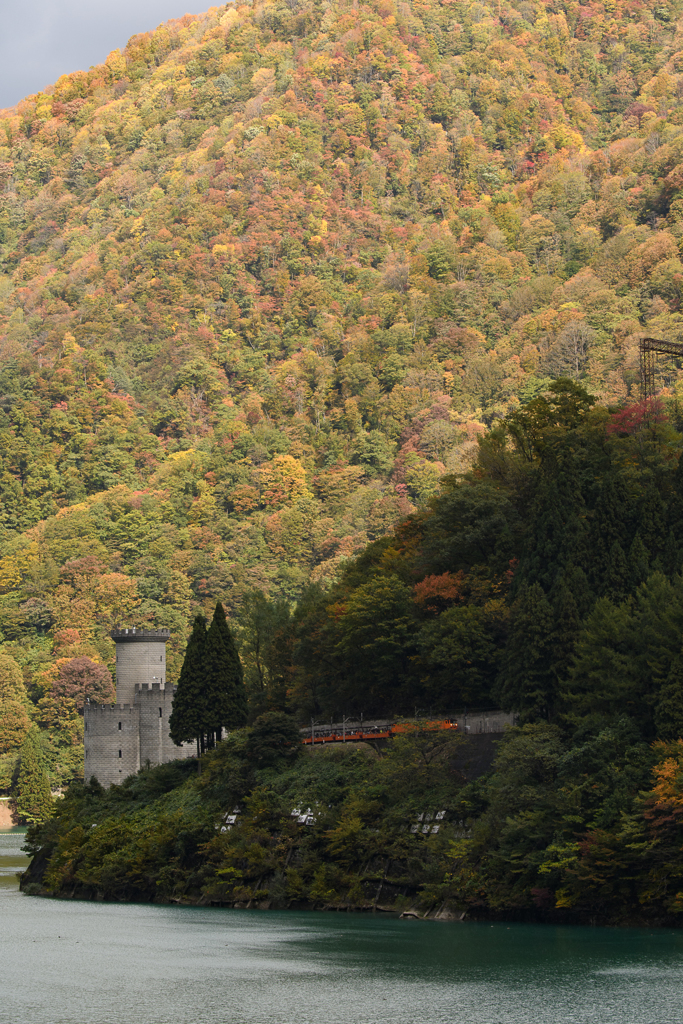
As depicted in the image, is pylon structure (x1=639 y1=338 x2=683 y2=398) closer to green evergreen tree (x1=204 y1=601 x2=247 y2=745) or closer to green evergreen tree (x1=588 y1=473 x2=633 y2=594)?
green evergreen tree (x1=588 y1=473 x2=633 y2=594)

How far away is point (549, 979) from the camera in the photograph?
43719 millimetres

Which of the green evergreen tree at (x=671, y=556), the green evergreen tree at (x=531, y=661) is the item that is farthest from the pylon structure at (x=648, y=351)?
the green evergreen tree at (x=531, y=661)

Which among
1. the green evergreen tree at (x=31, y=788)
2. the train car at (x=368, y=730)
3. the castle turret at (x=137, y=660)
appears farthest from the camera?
the green evergreen tree at (x=31, y=788)

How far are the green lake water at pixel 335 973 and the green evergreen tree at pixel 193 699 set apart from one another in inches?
729

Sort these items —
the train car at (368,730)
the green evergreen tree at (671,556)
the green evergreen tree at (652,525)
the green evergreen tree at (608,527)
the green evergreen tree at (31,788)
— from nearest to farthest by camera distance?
the green evergreen tree at (671,556)
the green evergreen tree at (608,527)
the green evergreen tree at (652,525)
the train car at (368,730)
the green evergreen tree at (31,788)

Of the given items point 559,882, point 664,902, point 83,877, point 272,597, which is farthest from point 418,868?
point 272,597

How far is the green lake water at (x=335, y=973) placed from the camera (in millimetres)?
40969

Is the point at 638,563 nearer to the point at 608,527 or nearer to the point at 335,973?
the point at 608,527

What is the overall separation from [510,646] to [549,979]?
1895 cm

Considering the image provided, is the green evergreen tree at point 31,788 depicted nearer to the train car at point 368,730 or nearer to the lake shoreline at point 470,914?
the train car at point 368,730

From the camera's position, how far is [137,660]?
94.2 m

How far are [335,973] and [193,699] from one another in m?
32.1

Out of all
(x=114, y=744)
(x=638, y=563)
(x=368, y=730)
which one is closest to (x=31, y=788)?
(x=114, y=744)

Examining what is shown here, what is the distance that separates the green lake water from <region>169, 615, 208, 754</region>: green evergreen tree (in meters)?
18.5
